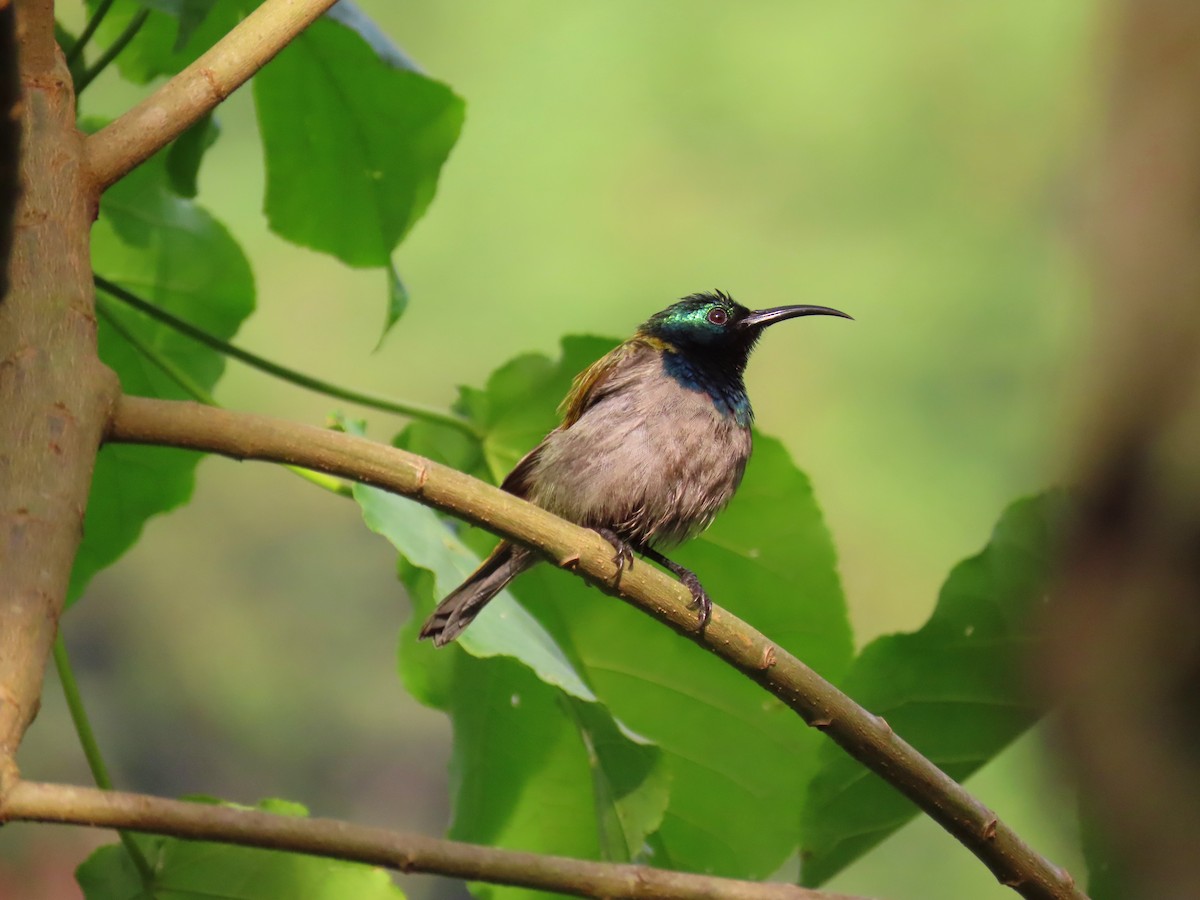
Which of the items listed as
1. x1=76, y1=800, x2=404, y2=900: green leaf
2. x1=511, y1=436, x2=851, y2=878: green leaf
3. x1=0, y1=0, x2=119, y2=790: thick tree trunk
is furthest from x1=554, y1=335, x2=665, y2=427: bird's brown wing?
x1=0, y1=0, x2=119, y2=790: thick tree trunk

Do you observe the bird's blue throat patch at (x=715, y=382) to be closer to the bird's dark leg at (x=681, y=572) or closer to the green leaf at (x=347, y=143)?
the bird's dark leg at (x=681, y=572)

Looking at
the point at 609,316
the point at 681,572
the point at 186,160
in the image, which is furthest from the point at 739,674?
the point at 609,316

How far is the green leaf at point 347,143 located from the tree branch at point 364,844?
171cm

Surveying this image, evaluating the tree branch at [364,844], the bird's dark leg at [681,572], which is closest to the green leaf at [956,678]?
the bird's dark leg at [681,572]

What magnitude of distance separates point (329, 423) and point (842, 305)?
7896 mm

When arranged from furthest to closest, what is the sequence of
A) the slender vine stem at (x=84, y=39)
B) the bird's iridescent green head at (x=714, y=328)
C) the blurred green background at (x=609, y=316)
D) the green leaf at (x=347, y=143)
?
the blurred green background at (x=609, y=316), the bird's iridescent green head at (x=714, y=328), the green leaf at (x=347, y=143), the slender vine stem at (x=84, y=39)

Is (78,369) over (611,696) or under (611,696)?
over

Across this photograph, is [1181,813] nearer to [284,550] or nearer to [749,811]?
[749,811]

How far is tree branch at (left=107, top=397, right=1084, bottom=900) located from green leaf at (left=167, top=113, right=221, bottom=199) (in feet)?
3.99

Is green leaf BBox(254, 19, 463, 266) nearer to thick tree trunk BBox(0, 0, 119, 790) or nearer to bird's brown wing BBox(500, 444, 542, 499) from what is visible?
bird's brown wing BBox(500, 444, 542, 499)

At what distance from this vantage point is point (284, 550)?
10.8 m

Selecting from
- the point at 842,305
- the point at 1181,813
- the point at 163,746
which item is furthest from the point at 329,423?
the point at 163,746

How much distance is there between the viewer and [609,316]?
29.3 feet

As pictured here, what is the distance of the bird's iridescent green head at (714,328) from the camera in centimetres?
347
